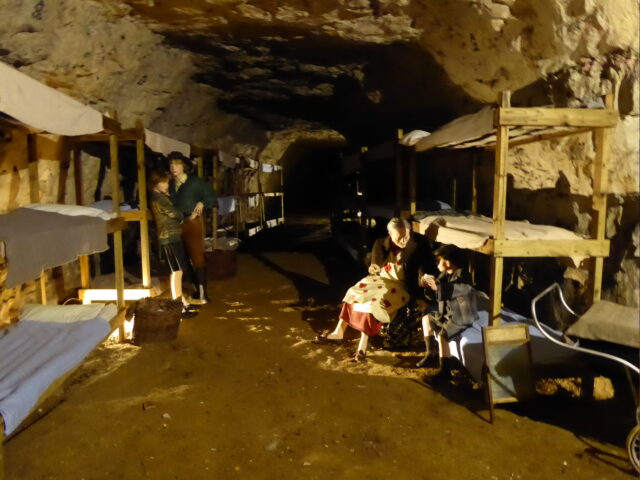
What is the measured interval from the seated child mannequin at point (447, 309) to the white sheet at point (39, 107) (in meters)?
3.80

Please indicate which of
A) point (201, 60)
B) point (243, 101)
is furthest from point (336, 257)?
point (201, 60)

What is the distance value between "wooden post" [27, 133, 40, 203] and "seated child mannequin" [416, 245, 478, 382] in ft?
15.1

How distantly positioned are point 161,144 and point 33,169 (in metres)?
1.94

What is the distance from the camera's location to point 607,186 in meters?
4.61

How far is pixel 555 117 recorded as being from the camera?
4277 millimetres

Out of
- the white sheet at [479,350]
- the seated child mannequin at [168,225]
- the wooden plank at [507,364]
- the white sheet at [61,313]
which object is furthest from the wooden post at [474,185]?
the white sheet at [61,313]

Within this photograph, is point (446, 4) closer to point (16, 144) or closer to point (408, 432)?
point (408, 432)

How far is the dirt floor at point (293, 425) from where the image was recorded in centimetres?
346

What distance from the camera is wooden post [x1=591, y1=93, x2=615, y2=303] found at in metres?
4.43

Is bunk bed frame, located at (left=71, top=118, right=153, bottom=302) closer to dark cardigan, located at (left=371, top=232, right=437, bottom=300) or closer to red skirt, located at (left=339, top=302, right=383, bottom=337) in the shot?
red skirt, located at (left=339, top=302, right=383, bottom=337)

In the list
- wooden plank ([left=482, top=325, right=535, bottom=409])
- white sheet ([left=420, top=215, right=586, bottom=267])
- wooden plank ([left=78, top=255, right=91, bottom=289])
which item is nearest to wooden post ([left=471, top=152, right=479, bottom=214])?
white sheet ([left=420, top=215, right=586, bottom=267])

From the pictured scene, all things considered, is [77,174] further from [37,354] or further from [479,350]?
[479,350]

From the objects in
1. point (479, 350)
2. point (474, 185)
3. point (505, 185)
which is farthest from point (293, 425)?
point (474, 185)

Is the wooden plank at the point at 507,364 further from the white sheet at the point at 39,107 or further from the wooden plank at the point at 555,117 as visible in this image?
the white sheet at the point at 39,107
